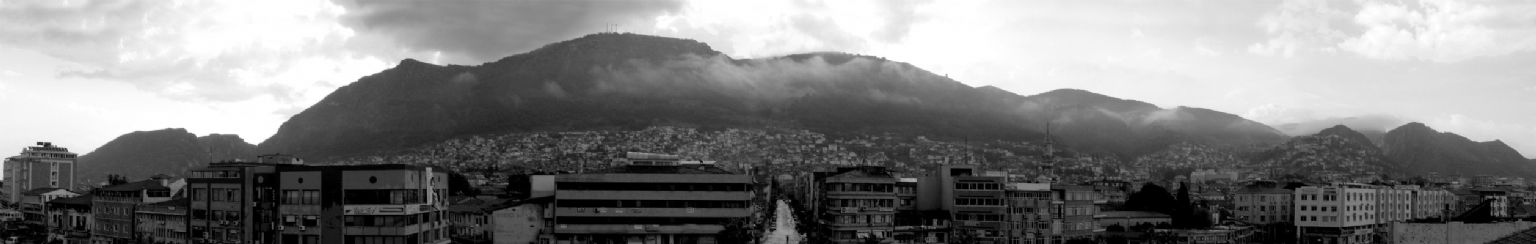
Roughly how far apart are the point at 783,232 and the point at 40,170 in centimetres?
11377

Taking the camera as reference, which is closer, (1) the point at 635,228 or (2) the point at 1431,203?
(1) the point at 635,228

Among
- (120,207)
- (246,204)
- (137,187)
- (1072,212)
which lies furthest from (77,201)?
(1072,212)

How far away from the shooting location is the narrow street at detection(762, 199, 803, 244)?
8300 centimetres

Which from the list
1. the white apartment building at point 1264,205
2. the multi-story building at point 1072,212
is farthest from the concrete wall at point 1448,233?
the white apartment building at point 1264,205

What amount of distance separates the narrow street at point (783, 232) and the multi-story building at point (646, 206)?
7131 mm

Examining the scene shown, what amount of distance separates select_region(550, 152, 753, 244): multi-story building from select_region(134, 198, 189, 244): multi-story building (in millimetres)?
25811

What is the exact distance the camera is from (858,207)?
78938 mm

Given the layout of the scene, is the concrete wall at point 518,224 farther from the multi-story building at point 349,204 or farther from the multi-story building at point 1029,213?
the multi-story building at point 1029,213

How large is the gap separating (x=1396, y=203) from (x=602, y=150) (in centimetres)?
9067

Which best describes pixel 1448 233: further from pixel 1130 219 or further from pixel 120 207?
pixel 120 207

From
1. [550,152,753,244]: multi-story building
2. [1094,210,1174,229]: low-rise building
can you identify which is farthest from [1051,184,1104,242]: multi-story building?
[550,152,753,244]: multi-story building

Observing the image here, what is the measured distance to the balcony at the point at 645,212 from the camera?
7431cm

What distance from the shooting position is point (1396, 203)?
385 feet

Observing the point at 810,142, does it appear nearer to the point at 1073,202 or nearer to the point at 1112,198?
the point at 1112,198
